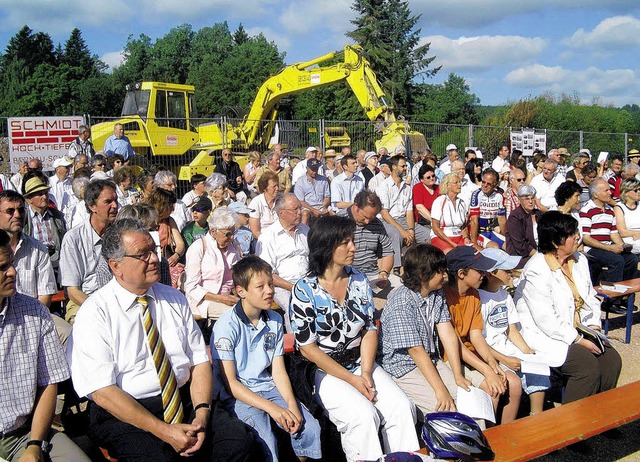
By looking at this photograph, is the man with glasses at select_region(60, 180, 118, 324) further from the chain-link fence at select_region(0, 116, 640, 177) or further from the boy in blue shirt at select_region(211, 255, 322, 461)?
the chain-link fence at select_region(0, 116, 640, 177)

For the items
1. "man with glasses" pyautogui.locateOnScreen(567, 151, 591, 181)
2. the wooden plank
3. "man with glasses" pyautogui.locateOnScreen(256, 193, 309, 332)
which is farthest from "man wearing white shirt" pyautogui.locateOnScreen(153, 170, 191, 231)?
"man with glasses" pyautogui.locateOnScreen(567, 151, 591, 181)

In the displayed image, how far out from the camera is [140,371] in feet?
10.3

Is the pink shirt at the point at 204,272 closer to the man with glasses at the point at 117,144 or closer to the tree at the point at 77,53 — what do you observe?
the man with glasses at the point at 117,144

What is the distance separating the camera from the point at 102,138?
1501 cm

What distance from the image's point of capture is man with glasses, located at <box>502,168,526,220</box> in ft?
32.8

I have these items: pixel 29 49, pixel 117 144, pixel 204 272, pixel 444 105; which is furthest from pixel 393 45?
pixel 204 272

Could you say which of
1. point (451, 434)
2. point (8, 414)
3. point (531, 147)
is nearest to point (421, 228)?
point (451, 434)

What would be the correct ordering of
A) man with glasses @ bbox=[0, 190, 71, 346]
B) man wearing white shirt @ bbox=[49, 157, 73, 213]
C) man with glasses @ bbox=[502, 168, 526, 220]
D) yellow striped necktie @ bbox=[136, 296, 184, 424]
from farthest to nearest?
man with glasses @ bbox=[502, 168, 526, 220], man wearing white shirt @ bbox=[49, 157, 73, 213], man with glasses @ bbox=[0, 190, 71, 346], yellow striped necktie @ bbox=[136, 296, 184, 424]

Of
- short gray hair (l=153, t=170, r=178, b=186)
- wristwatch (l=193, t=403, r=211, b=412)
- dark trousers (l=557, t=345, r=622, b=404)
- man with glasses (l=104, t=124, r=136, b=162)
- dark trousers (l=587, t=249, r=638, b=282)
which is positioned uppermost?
→ man with glasses (l=104, t=124, r=136, b=162)

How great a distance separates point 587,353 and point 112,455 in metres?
3.37

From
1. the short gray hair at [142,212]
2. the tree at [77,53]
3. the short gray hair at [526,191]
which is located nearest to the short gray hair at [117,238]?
the short gray hair at [142,212]

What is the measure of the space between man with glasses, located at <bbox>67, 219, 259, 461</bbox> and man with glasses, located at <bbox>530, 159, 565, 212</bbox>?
7.87 metres

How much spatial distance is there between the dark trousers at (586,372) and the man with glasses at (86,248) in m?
3.60

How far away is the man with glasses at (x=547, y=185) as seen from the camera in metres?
10.0
